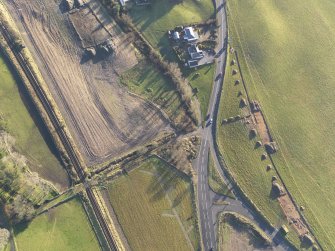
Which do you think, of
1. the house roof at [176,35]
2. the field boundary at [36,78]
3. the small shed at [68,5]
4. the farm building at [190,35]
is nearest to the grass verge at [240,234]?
the field boundary at [36,78]

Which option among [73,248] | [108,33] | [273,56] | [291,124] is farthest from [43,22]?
[291,124]

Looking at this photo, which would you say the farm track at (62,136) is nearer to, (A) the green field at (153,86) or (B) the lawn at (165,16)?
(A) the green field at (153,86)

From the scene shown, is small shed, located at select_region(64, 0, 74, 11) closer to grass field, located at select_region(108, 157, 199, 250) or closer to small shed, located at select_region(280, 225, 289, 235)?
grass field, located at select_region(108, 157, 199, 250)

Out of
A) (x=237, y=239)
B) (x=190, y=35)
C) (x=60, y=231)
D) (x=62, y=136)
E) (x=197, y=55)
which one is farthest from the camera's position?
(x=190, y=35)

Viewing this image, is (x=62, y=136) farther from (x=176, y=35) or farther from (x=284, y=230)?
(x=284, y=230)

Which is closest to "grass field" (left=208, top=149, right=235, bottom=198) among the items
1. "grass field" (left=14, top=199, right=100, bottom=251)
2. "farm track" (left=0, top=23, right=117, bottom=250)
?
"farm track" (left=0, top=23, right=117, bottom=250)

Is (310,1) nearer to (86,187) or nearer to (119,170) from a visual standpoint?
(119,170)

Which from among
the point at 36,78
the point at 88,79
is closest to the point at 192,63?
the point at 88,79
